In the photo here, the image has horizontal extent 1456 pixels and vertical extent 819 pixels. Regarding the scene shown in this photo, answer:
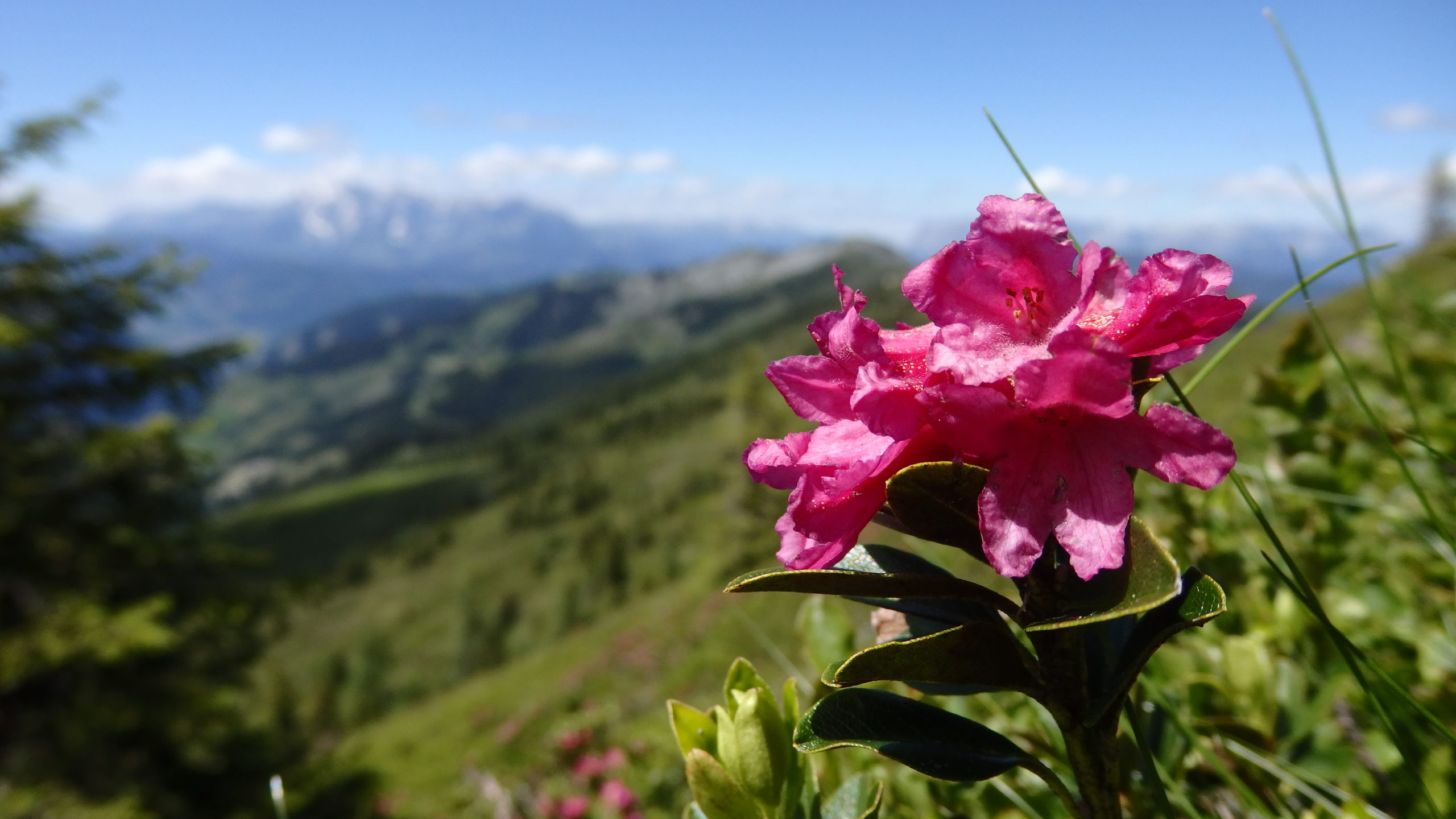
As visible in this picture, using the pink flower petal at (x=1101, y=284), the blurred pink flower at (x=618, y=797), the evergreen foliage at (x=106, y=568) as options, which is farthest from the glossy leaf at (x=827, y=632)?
the evergreen foliage at (x=106, y=568)

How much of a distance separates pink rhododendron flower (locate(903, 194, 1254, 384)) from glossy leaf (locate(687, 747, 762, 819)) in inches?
24.0

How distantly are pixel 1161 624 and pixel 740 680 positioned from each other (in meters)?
0.64

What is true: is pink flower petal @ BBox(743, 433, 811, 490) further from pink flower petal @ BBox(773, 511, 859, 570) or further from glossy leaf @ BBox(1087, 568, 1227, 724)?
glossy leaf @ BBox(1087, 568, 1227, 724)

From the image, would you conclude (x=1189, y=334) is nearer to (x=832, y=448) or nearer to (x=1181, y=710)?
(x=832, y=448)

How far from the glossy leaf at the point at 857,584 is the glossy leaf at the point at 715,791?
0.29 metres

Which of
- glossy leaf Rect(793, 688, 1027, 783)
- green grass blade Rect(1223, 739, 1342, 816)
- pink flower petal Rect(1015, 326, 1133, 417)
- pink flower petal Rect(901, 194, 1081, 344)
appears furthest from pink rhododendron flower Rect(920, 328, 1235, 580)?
green grass blade Rect(1223, 739, 1342, 816)

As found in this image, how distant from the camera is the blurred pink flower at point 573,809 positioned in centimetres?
342

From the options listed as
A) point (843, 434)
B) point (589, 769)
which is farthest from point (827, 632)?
point (589, 769)

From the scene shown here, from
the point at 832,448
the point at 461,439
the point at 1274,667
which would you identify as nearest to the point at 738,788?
the point at 832,448

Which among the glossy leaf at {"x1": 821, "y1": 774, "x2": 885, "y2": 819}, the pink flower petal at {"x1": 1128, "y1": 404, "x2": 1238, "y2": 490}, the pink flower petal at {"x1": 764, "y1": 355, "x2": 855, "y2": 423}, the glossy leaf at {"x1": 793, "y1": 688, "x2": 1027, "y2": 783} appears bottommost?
the glossy leaf at {"x1": 821, "y1": 774, "x2": 885, "y2": 819}

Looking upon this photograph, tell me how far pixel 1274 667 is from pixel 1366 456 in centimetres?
123

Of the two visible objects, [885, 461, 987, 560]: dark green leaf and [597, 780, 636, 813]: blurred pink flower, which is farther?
[597, 780, 636, 813]: blurred pink flower

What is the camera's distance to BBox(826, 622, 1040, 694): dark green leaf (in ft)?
2.78

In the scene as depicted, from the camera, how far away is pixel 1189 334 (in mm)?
893
